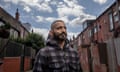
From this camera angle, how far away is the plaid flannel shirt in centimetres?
282

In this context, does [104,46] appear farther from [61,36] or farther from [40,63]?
[40,63]

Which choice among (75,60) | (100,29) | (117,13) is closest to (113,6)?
(117,13)

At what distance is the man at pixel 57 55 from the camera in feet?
9.28

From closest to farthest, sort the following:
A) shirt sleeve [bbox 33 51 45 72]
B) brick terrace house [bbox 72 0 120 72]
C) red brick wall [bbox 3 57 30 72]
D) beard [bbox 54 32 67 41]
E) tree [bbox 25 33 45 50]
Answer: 1. shirt sleeve [bbox 33 51 45 72]
2. beard [bbox 54 32 67 41]
3. brick terrace house [bbox 72 0 120 72]
4. red brick wall [bbox 3 57 30 72]
5. tree [bbox 25 33 45 50]

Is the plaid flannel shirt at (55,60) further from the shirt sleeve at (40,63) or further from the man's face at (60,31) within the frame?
the man's face at (60,31)

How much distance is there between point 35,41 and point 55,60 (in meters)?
28.7

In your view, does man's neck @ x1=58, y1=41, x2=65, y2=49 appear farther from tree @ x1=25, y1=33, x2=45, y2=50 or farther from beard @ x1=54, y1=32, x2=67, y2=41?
tree @ x1=25, y1=33, x2=45, y2=50

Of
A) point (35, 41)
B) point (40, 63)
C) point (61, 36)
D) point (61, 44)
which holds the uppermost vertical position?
point (35, 41)

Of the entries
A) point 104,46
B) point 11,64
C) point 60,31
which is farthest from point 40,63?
point 11,64

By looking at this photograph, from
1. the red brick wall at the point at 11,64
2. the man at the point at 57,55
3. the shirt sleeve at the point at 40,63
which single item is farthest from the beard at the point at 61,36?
the red brick wall at the point at 11,64

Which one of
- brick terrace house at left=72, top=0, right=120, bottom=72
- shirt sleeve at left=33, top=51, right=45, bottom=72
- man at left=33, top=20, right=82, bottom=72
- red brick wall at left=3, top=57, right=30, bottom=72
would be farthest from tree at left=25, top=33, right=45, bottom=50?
shirt sleeve at left=33, top=51, right=45, bottom=72

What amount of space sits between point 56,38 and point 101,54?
8.61 m

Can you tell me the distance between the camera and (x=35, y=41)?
103ft

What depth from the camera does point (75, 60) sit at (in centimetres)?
304
